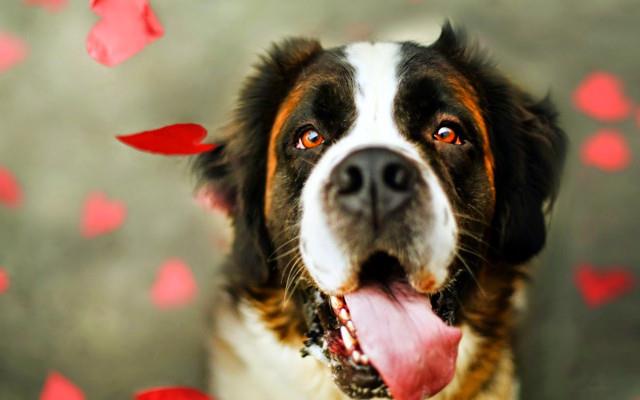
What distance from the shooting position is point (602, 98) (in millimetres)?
2018

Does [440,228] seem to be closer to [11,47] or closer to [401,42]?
[401,42]

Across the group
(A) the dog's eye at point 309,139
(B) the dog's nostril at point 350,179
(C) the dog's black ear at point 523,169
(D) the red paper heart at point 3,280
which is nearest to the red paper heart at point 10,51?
(D) the red paper heart at point 3,280

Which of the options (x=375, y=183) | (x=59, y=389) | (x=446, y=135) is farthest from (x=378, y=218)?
(x=59, y=389)

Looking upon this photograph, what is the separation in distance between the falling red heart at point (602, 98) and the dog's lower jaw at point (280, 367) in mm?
667

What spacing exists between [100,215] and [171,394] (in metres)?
0.51

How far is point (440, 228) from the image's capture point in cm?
149

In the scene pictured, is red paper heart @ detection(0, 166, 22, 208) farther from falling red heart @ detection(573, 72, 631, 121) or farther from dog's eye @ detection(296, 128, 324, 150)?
falling red heart @ detection(573, 72, 631, 121)

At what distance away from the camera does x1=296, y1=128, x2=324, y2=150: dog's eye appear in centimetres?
173

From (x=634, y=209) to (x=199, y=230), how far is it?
1.17 metres

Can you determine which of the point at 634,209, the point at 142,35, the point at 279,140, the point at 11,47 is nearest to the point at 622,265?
the point at 634,209

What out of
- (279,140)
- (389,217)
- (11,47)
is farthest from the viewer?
(11,47)

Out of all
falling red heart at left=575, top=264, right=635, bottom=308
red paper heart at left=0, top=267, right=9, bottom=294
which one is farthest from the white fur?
red paper heart at left=0, top=267, right=9, bottom=294

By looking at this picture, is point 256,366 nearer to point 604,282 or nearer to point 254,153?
point 254,153

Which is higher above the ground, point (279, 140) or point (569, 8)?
point (569, 8)
